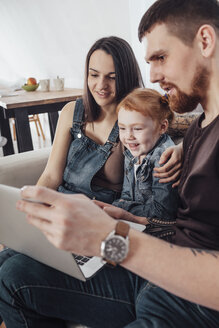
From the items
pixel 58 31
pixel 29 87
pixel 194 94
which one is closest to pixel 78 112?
pixel 194 94

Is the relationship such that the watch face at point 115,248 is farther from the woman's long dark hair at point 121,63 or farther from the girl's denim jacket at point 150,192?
the woman's long dark hair at point 121,63

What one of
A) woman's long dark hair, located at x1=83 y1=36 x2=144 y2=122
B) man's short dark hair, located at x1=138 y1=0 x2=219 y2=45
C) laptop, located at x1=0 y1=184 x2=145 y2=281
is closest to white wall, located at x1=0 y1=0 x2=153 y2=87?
woman's long dark hair, located at x1=83 y1=36 x2=144 y2=122

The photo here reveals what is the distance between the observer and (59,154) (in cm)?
157

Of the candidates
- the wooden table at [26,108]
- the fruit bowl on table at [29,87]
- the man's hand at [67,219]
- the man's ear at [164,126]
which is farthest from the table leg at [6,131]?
the man's hand at [67,219]

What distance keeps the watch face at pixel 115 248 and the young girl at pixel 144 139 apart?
57cm

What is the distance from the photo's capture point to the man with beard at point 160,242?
2.15 feet

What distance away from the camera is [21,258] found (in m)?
1.05

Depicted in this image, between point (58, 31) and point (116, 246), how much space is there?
372cm


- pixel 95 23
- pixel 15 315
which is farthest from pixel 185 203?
pixel 95 23

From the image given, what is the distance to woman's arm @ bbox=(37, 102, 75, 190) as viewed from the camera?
156cm

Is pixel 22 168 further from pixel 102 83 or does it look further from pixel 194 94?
pixel 194 94

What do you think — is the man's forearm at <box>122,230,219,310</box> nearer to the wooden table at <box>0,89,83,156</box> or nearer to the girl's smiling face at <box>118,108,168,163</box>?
the girl's smiling face at <box>118,108,168,163</box>

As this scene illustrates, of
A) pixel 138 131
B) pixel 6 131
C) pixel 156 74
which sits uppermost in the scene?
pixel 156 74

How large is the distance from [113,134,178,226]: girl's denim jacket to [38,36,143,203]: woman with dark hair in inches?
4.4
